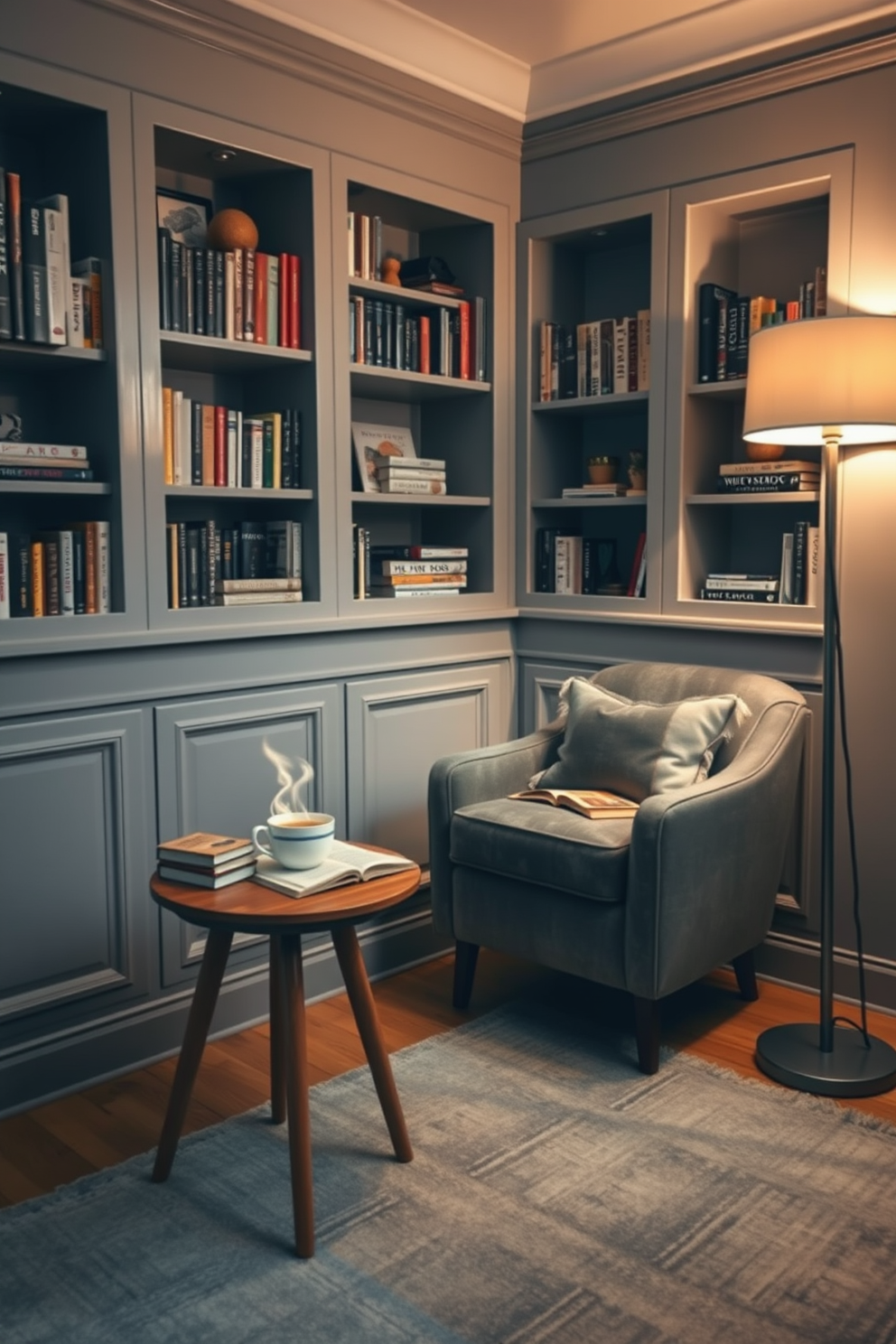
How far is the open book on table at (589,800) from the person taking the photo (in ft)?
9.21

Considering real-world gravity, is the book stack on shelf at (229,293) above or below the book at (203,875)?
above

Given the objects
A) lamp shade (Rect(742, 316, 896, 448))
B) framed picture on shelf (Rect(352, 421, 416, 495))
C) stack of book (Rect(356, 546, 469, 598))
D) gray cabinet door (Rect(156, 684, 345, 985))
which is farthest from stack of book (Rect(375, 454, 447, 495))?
lamp shade (Rect(742, 316, 896, 448))

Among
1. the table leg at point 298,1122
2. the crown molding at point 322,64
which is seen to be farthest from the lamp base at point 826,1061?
the crown molding at point 322,64

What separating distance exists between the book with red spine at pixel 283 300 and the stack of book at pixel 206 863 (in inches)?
57.1

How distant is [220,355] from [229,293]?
15 cm

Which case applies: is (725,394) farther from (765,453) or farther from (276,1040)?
(276,1040)

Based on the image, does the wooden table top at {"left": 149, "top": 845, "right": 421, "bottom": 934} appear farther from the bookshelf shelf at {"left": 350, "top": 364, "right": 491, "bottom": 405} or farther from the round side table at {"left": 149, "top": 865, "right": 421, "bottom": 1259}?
the bookshelf shelf at {"left": 350, "top": 364, "right": 491, "bottom": 405}

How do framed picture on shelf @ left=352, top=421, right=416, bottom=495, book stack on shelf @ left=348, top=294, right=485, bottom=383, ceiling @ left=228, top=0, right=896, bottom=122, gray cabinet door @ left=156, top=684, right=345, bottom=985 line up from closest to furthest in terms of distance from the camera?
gray cabinet door @ left=156, top=684, right=345, bottom=985 < ceiling @ left=228, top=0, right=896, bottom=122 < book stack on shelf @ left=348, top=294, right=485, bottom=383 < framed picture on shelf @ left=352, top=421, right=416, bottom=495

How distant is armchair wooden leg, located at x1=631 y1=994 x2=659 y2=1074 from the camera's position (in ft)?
8.65

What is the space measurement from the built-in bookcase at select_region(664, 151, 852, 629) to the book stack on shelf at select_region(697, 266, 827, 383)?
0.03m

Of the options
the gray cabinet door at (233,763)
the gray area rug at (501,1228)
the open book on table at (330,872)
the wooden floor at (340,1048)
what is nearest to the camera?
the gray area rug at (501,1228)

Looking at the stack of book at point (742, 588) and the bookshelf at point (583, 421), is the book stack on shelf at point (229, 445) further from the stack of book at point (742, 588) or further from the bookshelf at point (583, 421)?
the stack of book at point (742, 588)

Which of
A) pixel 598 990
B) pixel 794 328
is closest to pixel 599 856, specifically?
pixel 598 990

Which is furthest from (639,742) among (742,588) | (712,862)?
(742,588)
